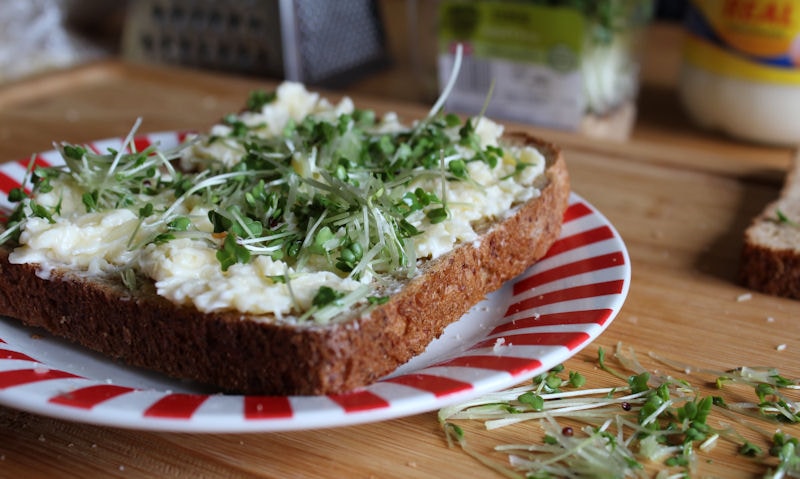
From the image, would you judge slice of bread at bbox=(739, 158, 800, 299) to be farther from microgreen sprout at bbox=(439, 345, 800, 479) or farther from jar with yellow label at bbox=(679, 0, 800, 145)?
jar with yellow label at bbox=(679, 0, 800, 145)

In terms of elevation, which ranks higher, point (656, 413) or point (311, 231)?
point (311, 231)

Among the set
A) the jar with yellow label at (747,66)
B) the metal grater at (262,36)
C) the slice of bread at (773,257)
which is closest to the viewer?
the slice of bread at (773,257)

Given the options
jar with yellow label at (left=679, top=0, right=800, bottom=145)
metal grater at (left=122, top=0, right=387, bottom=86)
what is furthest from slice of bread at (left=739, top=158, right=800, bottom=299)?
metal grater at (left=122, top=0, right=387, bottom=86)

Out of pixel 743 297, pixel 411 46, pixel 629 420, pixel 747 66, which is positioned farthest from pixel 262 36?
pixel 629 420

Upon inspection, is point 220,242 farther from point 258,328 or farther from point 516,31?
point 516,31

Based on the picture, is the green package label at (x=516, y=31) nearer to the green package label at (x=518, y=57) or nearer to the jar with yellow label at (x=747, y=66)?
the green package label at (x=518, y=57)

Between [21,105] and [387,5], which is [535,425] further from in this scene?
[387,5]

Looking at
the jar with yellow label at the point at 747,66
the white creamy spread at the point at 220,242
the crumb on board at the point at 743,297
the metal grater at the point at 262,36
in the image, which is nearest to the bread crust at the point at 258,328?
→ the white creamy spread at the point at 220,242
